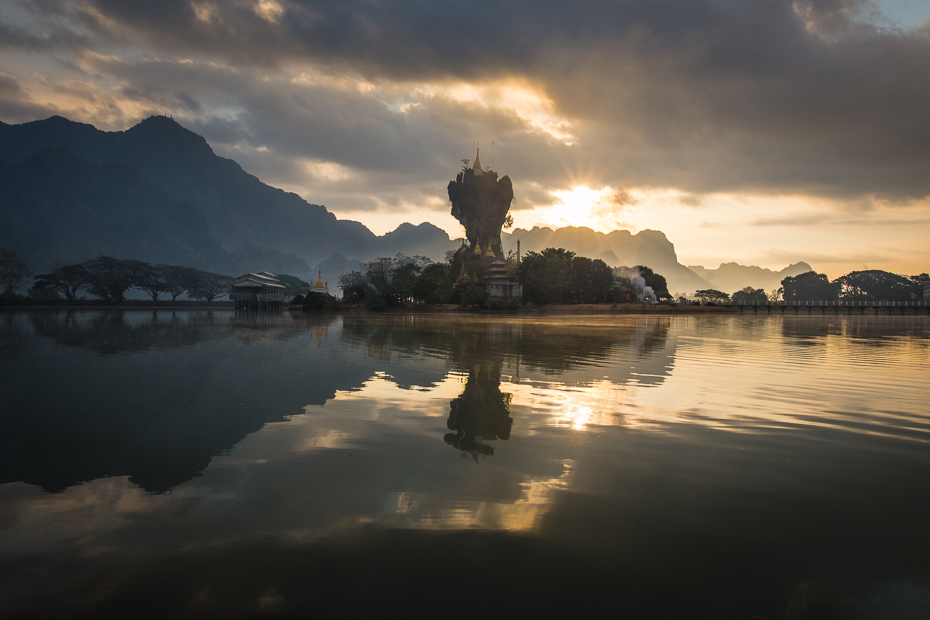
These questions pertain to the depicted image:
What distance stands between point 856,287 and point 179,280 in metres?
191

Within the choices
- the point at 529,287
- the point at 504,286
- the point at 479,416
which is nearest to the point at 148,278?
the point at 504,286

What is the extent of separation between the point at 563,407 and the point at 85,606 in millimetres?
7662

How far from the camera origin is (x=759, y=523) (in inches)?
186

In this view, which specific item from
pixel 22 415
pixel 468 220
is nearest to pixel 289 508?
pixel 22 415

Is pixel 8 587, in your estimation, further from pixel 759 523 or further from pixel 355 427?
pixel 759 523

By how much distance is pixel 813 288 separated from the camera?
498 feet

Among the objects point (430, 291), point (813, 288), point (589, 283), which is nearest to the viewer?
point (430, 291)

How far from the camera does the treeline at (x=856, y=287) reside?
14325cm

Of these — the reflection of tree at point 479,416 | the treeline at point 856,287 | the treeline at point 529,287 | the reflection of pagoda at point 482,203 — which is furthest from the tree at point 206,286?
the treeline at point 856,287

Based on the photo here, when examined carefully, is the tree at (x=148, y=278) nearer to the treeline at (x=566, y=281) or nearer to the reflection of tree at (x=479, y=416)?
the treeline at (x=566, y=281)

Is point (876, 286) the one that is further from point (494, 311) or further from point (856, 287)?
point (494, 311)

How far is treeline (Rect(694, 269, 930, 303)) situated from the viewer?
5640 inches

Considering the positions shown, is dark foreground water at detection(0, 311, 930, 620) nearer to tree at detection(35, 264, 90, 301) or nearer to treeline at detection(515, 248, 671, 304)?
treeline at detection(515, 248, 671, 304)

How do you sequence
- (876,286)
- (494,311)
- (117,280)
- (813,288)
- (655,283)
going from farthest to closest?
1. (813,288)
2. (876,286)
3. (655,283)
4. (117,280)
5. (494,311)
